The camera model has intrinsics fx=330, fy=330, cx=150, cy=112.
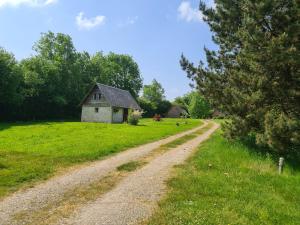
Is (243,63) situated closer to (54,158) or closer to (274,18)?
(274,18)

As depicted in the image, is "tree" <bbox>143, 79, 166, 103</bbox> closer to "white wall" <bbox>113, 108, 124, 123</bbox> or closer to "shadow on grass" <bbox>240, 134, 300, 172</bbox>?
"white wall" <bbox>113, 108, 124, 123</bbox>

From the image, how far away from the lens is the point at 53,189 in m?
10.2

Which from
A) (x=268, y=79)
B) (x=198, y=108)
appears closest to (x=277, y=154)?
(x=268, y=79)

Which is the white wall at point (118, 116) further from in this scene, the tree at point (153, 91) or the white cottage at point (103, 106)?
the tree at point (153, 91)

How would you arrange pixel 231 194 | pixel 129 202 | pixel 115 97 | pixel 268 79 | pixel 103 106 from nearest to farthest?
1. pixel 129 202
2. pixel 231 194
3. pixel 268 79
4. pixel 103 106
5. pixel 115 97

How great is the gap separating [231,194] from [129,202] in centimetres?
328

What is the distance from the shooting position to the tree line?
49938 mm

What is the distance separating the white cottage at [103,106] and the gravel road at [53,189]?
119 feet

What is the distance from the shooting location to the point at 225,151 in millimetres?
18344

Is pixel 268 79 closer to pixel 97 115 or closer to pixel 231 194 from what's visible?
pixel 231 194

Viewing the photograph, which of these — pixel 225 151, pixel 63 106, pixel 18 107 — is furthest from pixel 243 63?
pixel 63 106

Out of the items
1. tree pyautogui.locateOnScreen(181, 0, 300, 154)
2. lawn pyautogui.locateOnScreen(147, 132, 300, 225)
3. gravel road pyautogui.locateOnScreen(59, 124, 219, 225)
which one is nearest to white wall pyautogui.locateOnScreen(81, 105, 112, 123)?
tree pyautogui.locateOnScreen(181, 0, 300, 154)

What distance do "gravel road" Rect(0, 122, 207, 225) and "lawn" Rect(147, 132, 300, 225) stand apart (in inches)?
114

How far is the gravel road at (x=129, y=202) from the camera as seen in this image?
764 cm
